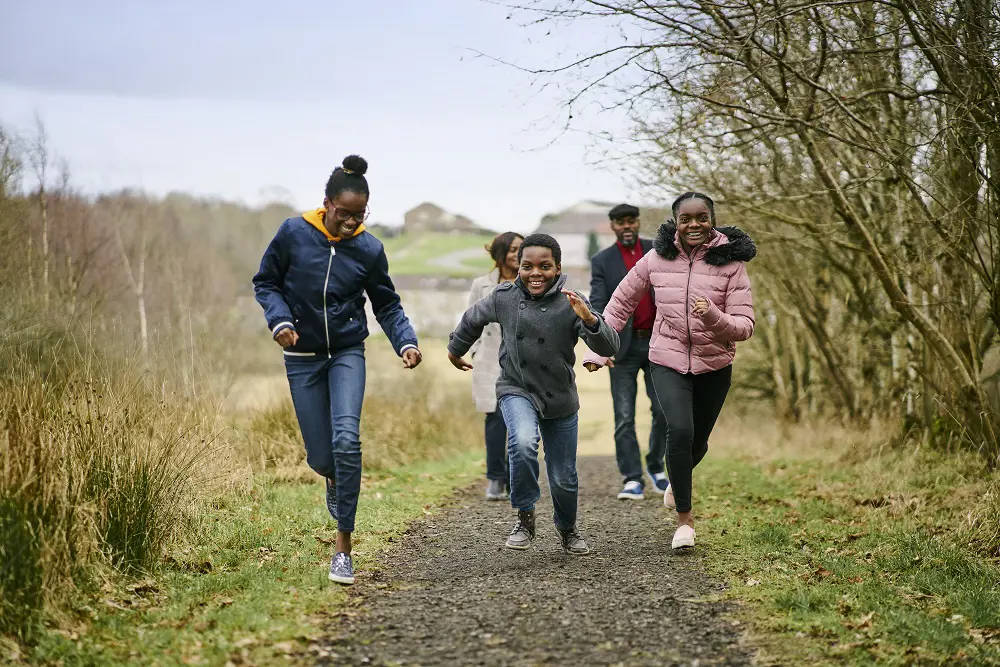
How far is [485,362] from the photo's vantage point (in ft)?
32.5

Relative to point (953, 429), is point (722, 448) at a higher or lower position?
lower

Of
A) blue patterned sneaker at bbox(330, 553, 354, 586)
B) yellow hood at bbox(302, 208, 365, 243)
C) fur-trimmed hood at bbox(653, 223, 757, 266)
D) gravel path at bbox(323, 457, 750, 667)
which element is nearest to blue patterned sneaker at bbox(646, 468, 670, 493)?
gravel path at bbox(323, 457, 750, 667)

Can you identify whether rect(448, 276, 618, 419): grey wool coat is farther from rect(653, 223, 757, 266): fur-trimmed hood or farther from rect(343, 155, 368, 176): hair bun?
rect(343, 155, 368, 176): hair bun

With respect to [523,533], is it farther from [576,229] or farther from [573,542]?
[576,229]

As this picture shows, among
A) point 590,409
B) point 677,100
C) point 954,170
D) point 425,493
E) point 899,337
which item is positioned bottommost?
point 590,409

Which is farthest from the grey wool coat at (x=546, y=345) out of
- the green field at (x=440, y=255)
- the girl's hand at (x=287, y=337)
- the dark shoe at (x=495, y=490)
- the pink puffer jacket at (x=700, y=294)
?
the green field at (x=440, y=255)

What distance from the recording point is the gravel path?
179 inches

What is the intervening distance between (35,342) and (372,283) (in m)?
2.87

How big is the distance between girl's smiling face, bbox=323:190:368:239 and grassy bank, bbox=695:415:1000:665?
9.78 ft

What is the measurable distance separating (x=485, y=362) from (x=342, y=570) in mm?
4315

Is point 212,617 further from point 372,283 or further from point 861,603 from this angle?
point 861,603

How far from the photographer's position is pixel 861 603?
5309 mm

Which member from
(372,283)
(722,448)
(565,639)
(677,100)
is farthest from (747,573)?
(722,448)

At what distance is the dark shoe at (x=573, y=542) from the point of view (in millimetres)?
6707
